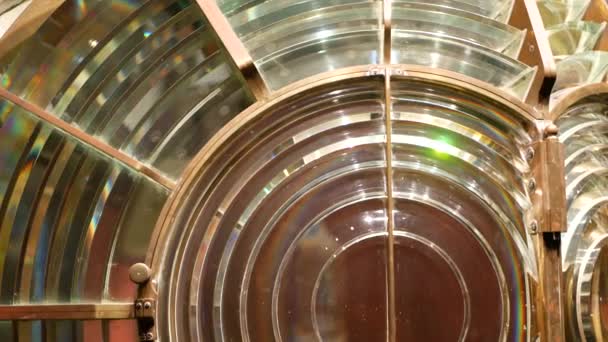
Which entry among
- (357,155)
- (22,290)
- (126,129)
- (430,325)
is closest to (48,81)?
(126,129)

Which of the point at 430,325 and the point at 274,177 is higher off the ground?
the point at 274,177

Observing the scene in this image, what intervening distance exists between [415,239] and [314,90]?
378mm

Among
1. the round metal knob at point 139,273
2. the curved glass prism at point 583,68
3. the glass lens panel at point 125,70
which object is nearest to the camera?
the round metal knob at point 139,273

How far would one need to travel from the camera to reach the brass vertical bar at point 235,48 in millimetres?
1280

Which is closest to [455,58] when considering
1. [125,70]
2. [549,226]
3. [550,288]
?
[549,226]

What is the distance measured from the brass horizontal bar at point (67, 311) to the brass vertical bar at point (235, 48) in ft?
1.72

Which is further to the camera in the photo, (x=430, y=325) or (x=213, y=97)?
(x=213, y=97)

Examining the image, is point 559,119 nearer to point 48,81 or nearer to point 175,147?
point 175,147

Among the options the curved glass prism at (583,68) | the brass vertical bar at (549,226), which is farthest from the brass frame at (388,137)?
the curved glass prism at (583,68)

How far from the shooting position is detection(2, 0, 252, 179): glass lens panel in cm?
134

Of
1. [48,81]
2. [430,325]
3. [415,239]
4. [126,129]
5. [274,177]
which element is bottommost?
[430,325]

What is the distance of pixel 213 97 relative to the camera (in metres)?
1.34

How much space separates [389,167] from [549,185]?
331mm

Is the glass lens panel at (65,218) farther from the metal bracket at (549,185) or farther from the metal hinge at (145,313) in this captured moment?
the metal bracket at (549,185)
